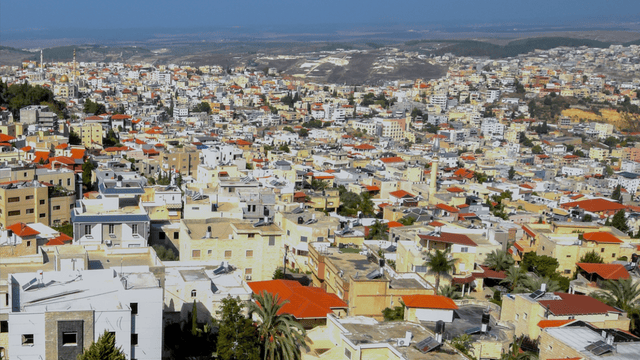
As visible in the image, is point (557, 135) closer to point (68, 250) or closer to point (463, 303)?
point (463, 303)

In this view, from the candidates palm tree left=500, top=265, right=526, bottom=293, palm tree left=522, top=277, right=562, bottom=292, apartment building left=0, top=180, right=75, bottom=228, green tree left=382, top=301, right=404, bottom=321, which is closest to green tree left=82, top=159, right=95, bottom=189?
apartment building left=0, top=180, right=75, bottom=228

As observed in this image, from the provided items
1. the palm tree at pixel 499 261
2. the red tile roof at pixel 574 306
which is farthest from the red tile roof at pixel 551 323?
the palm tree at pixel 499 261

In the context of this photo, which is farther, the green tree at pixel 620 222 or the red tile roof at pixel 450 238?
the green tree at pixel 620 222

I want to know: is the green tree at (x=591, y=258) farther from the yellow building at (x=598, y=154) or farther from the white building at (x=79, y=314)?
the yellow building at (x=598, y=154)

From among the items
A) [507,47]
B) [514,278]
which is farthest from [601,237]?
[507,47]

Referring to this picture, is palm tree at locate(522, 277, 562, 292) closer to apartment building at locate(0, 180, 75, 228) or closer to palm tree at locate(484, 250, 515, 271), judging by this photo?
palm tree at locate(484, 250, 515, 271)

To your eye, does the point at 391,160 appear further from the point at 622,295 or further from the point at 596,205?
the point at 622,295
